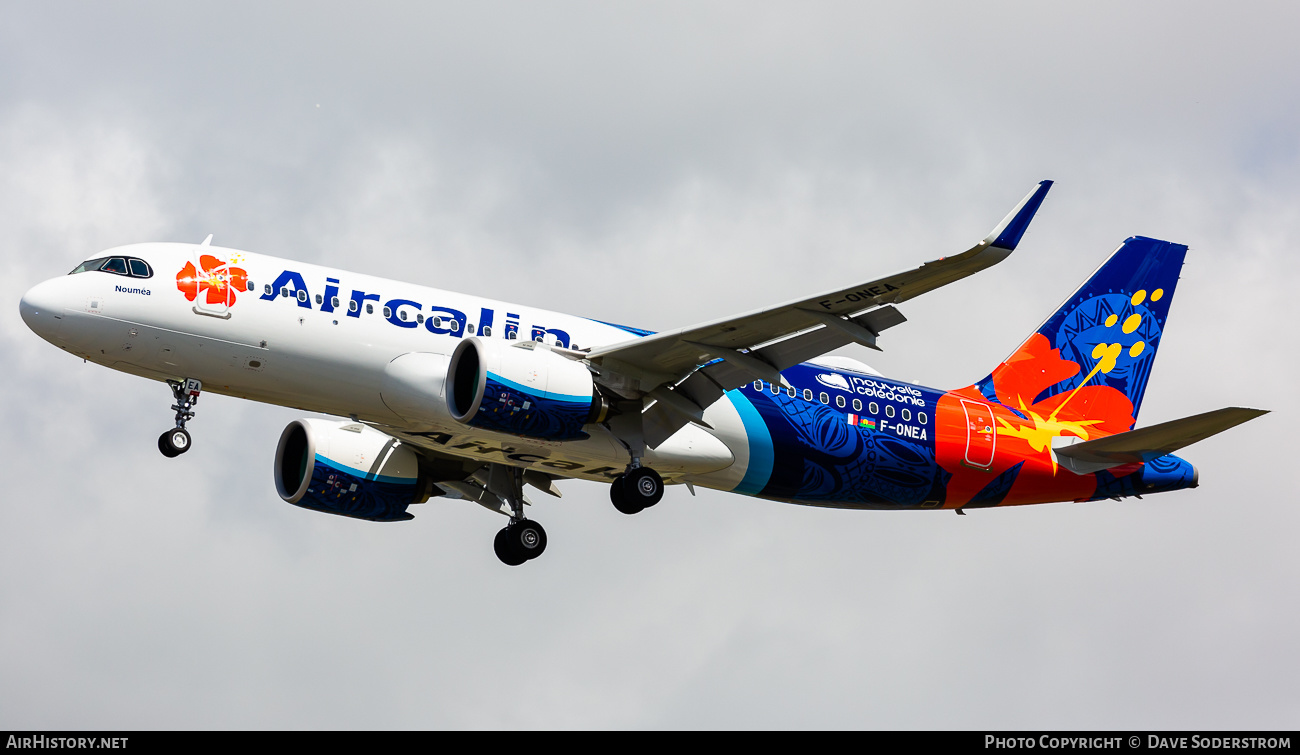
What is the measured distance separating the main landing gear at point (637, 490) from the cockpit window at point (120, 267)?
393 inches

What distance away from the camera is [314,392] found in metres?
28.0

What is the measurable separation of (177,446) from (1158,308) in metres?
25.1

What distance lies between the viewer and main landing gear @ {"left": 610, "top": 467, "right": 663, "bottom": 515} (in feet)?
96.9

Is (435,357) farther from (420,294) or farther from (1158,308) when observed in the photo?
(1158,308)

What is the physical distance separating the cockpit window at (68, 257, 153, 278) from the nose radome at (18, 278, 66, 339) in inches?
33.6

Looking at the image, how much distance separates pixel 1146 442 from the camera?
32.2 m

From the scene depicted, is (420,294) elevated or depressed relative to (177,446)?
elevated

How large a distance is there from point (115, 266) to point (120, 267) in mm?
103

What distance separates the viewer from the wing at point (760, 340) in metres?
23.5

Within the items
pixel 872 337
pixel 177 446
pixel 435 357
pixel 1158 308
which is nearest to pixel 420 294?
pixel 435 357

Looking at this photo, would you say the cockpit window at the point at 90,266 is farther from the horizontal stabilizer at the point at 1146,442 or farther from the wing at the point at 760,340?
the horizontal stabilizer at the point at 1146,442

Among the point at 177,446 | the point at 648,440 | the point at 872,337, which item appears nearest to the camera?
the point at 872,337

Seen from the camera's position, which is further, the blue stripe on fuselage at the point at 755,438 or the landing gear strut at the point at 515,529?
the landing gear strut at the point at 515,529

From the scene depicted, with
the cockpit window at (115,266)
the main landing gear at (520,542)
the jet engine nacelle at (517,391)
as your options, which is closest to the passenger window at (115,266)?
the cockpit window at (115,266)
